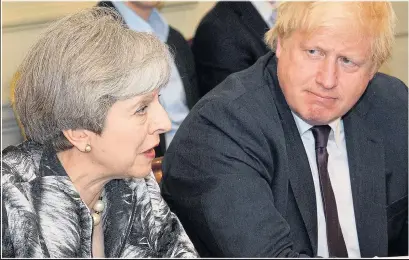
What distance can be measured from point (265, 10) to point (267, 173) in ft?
5.14

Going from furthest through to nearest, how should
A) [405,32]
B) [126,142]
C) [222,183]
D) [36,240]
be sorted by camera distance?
1. [405,32]
2. [222,183]
3. [126,142]
4. [36,240]

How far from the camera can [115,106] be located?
1993mm

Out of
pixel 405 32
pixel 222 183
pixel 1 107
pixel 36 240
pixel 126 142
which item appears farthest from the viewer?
pixel 405 32

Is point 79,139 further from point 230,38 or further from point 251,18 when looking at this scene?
point 251,18

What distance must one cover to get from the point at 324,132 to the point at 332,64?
0.79 feet

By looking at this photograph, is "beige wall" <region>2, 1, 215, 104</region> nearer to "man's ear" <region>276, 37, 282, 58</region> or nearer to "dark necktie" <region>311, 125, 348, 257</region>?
"man's ear" <region>276, 37, 282, 58</region>

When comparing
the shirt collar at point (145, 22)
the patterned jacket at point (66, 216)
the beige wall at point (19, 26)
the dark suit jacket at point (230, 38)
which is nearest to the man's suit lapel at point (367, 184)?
the patterned jacket at point (66, 216)

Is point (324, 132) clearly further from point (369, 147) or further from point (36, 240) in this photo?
point (36, 240)

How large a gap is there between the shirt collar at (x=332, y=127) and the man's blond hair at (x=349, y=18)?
227 millimetres

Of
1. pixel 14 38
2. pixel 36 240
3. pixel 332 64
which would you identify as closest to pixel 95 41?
pixel 36 240

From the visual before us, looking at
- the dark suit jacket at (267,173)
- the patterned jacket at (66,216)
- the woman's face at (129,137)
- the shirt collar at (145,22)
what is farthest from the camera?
the shirt collar at (145,22)

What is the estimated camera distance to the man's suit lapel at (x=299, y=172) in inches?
91.6

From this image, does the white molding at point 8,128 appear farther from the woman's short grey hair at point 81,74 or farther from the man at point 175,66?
the woman's short grey hair at point 81,74

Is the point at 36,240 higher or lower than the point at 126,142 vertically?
lower
